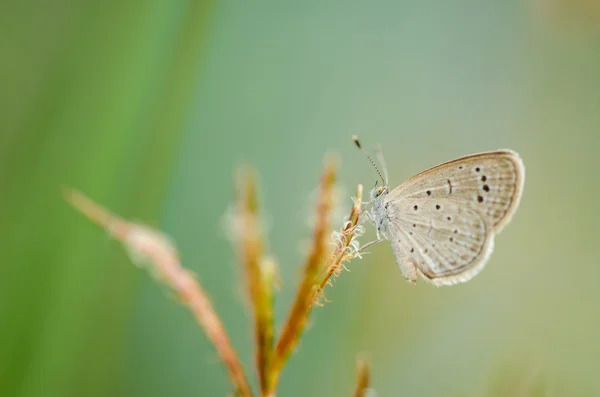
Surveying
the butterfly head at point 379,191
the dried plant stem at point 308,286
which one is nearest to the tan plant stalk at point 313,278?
the dried plant stem at point 308,286

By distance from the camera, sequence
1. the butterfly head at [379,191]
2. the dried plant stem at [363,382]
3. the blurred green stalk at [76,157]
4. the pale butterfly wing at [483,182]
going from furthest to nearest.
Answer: the butterfly head at [379,191] < the pale butterfly wing at [483,182] < the blurred green stalk at [76,157] < the dried plant stem at [363,382]

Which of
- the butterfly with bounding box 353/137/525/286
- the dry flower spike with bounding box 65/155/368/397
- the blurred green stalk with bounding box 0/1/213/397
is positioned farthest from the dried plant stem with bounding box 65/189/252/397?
the butterfly with bounding box 353/137/525/286

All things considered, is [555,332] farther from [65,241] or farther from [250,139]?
[65,241]

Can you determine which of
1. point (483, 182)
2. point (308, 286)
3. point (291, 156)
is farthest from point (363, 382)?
point (291, 156)

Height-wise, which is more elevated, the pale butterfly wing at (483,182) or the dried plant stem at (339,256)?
the pale butterfly wing at (483,182)

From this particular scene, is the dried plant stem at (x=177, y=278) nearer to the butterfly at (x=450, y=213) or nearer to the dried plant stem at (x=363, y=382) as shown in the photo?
the dried plant stem at (x=363, y=382)

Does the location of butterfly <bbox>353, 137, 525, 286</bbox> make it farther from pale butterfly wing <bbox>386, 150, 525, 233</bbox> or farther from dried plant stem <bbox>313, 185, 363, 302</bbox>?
dried plant stem <bbox>313, 185, 363, 302</bbox>

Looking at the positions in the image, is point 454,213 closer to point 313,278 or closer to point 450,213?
point 450,213
